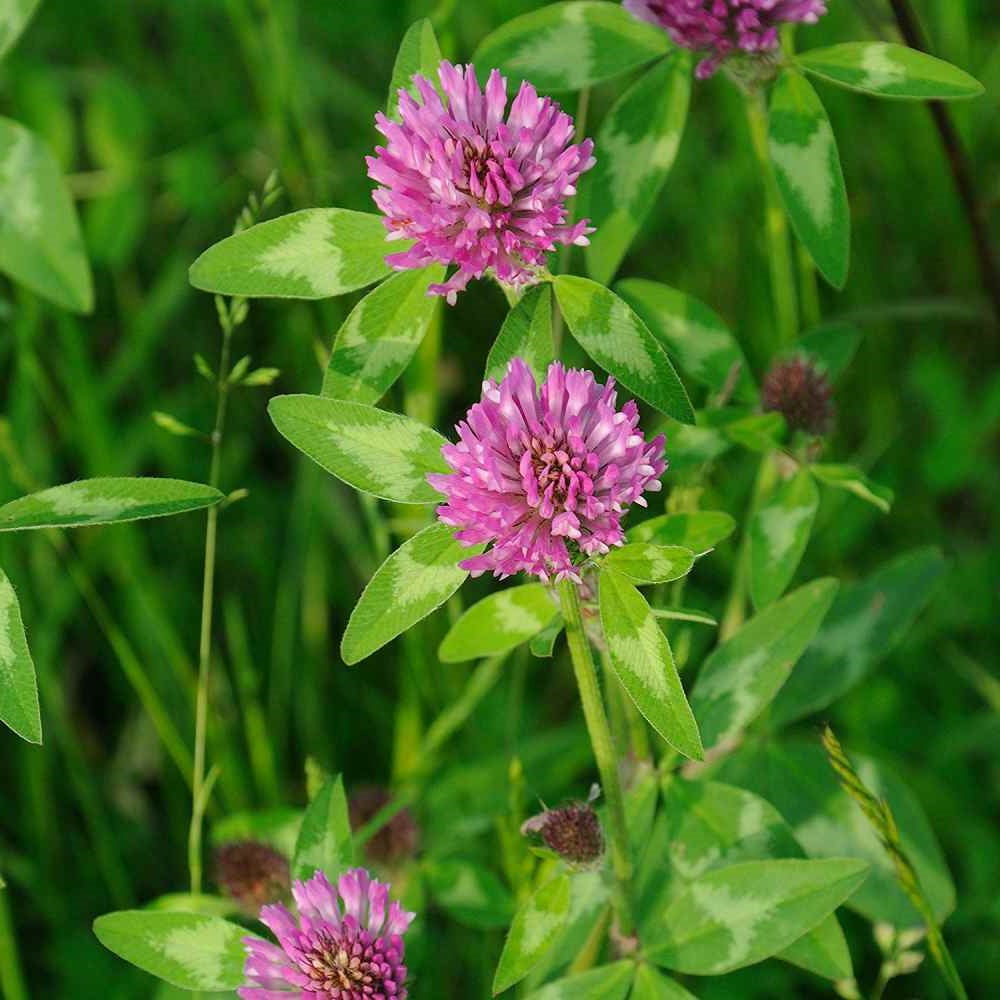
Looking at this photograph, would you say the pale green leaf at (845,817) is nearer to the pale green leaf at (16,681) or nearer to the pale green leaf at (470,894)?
the pale green leaf at (470,894)

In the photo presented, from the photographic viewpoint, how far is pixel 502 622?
1.53 metres

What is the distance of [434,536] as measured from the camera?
4.49 feet

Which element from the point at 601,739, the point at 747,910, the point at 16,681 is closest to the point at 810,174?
the point at 601,739

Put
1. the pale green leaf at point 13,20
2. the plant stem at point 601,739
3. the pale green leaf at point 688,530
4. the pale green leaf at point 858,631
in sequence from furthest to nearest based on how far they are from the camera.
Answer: the pale green leaf at point 858,631, the pale green leaf at point 13,20, the pale green leaf at point 688,530, the plant stem at point 601,739

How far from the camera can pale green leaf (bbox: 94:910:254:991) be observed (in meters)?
1.50

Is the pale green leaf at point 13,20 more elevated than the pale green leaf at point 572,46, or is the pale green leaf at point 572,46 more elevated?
the pale green leaf at point 13,20

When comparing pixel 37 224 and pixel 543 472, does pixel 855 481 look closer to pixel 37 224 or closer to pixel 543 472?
pixel 543 472

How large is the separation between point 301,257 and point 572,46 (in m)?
0.53

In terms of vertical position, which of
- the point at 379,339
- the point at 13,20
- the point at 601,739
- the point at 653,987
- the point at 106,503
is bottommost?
the point at 653,987

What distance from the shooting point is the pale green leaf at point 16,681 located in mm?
1363

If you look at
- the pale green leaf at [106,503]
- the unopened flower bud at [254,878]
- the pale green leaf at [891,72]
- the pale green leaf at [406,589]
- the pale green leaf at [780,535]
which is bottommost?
the unopened flower bud at [254,878]

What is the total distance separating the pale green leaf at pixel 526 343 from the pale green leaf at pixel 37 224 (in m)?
0.85

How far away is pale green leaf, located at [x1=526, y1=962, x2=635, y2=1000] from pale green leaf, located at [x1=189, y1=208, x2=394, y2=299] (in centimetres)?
76

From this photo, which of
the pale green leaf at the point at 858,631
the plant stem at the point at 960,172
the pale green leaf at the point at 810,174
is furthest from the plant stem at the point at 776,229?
the pale green leaf at the point at 858,631
